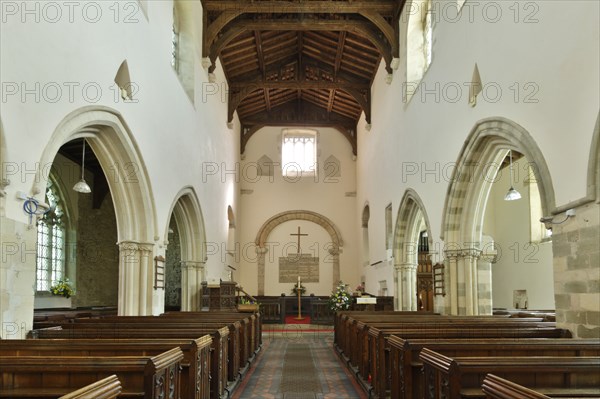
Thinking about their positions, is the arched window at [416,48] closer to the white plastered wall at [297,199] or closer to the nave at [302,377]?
the nave at [302,377]

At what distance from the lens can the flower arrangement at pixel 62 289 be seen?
13.7 metres

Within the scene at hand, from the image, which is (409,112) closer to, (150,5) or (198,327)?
(150,5)

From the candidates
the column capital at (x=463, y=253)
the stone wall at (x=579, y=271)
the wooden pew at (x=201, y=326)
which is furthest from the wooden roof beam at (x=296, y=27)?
the stone wall at (x=579, y=271)

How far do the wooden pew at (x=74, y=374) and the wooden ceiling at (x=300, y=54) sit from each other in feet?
37.0

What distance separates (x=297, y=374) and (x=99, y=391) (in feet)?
19.3

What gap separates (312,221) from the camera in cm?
2216

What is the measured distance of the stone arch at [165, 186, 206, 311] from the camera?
13.4m

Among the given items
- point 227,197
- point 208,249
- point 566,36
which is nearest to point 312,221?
point 227,197

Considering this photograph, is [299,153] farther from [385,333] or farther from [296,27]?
[385,333]

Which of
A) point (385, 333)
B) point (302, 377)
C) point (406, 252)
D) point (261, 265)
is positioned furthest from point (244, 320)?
point (261, 265)

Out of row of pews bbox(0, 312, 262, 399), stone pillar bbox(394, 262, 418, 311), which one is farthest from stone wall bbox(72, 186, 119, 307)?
row of pews bbox(0, 312, 262, 399)

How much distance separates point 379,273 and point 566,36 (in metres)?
11.6

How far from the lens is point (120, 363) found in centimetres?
325

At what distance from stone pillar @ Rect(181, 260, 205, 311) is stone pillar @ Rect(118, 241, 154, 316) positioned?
369 cm
